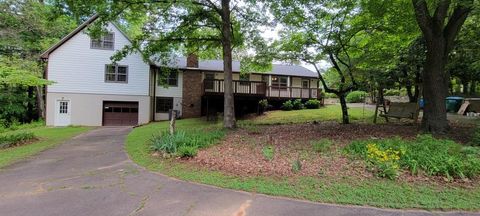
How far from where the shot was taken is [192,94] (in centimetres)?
2522

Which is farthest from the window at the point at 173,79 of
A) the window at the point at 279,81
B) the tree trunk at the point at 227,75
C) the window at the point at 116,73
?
the tree trunk at the point at 227,75

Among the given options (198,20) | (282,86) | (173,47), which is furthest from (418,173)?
(282,86)

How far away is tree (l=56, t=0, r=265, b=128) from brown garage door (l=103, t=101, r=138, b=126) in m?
8.54

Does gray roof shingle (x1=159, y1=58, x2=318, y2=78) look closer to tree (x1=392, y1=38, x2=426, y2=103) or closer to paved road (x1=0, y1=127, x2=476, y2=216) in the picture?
tree (x1=392, y1=38, x2=426, y2=103)

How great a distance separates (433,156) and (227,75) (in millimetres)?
9050

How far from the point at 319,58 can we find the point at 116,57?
32.1ft

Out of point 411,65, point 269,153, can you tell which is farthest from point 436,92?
point 269,153

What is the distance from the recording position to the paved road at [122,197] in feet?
15.3

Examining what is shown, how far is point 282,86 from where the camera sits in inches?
1046

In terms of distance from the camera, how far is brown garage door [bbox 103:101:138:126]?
23116mm

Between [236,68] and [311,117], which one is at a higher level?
[236,68]

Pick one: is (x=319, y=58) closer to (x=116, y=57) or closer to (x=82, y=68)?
(x=116, y=57)

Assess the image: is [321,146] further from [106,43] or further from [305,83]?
[305,83]

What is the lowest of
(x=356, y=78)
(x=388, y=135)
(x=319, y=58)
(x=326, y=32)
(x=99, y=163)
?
(x=99, y=163)
